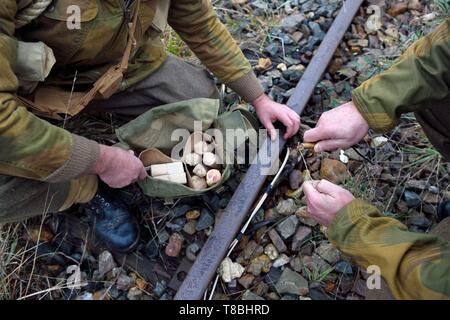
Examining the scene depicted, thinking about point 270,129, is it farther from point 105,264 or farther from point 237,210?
point 105,264

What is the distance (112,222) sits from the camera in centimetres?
220

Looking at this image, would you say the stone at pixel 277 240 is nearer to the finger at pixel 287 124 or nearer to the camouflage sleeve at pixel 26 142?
the finger at pixel 287 124

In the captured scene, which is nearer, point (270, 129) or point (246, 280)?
point (246, 280)

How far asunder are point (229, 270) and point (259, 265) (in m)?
0.14

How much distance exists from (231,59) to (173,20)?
0.35 metres

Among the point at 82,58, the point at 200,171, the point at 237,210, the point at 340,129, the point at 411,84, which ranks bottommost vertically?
the point at 237,210

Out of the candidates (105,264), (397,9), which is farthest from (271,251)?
(397,9)

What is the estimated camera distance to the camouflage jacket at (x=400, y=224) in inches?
54.6

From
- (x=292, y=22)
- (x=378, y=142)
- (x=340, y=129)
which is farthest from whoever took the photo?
(x=292, y=22)

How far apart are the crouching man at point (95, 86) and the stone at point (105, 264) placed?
0.17ft

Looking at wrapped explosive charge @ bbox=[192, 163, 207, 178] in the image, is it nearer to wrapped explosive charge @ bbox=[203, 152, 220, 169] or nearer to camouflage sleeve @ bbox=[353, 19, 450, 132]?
wrapped explosive charge @ bbox=[203, 152, 220, 169]

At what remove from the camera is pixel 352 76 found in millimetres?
2672

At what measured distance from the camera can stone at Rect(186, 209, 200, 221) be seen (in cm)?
222
